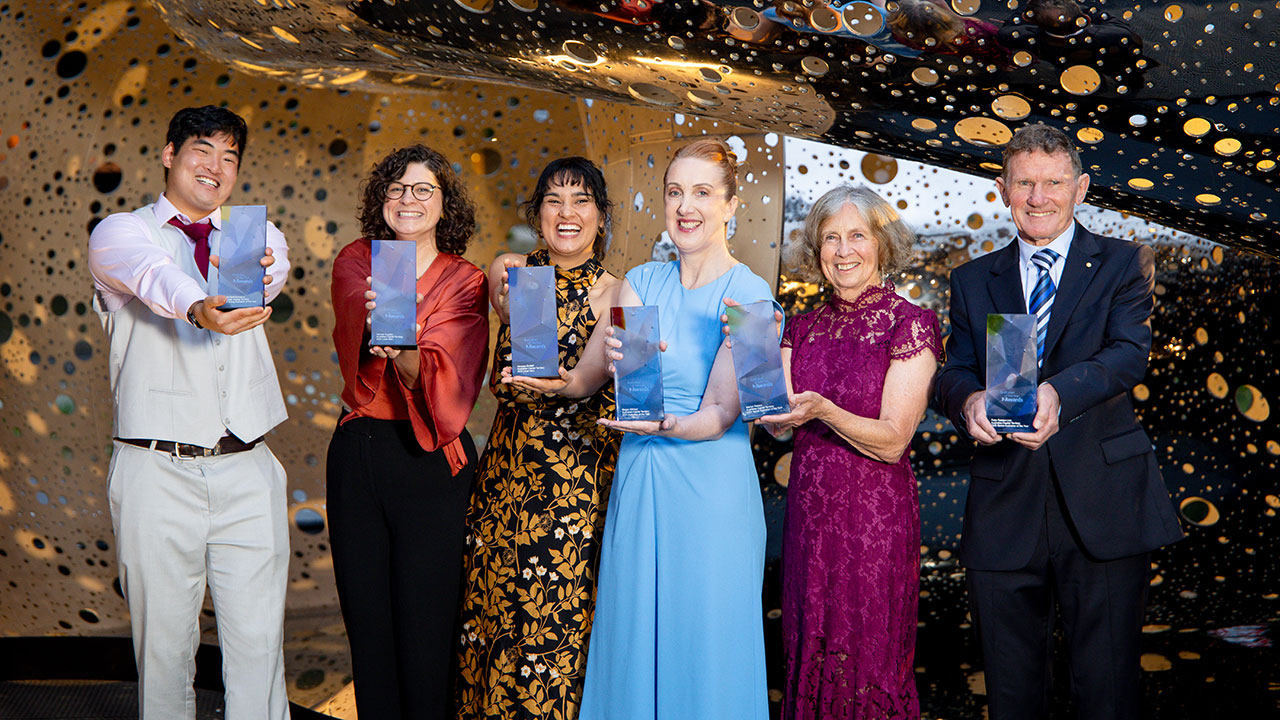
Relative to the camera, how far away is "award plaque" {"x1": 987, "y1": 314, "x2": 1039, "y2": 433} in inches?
80.3

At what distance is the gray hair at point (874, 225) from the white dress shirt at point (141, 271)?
1.27 meters

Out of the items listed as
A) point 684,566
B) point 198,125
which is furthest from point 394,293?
point 684,566

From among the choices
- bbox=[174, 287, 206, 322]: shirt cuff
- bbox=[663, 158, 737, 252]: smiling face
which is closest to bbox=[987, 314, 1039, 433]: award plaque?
bbox=[663, 158, 737, 252]: smiling face

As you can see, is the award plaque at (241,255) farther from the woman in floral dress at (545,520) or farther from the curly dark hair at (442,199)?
the woman in floral dress at (545,520)

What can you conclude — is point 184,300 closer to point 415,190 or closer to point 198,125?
point 198,125

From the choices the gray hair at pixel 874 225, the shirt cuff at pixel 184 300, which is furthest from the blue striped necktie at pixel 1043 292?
the shirt cuff at pixel 184 300

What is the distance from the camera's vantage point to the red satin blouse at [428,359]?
2580mm

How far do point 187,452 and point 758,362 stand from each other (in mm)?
1431

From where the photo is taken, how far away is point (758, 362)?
2135 millimetres

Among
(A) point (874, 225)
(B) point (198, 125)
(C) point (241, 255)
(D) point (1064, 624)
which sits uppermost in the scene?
(B) point (198, 125)

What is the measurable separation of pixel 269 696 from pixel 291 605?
A: 169 centimetres

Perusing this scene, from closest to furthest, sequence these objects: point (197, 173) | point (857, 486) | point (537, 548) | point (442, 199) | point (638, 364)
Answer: point (638, 364) < point (857, 486) < point (537, 548) < point (197, 173) < point (442, 199)

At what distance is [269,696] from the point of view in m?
2.65

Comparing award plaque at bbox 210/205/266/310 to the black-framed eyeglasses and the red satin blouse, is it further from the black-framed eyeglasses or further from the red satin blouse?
the black-framed eyeglasses
